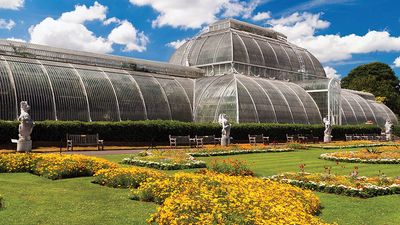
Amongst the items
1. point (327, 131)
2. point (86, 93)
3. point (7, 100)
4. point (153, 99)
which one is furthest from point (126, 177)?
point (327, 131)

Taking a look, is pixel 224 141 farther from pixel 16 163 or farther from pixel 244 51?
pixel 244 51

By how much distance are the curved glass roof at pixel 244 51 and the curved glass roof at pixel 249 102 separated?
21.4ft

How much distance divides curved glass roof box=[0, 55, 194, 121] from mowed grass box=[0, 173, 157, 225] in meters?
22.4

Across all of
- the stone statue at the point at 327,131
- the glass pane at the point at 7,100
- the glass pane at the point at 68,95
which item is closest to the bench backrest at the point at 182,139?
the glass pane at the point at 68,95

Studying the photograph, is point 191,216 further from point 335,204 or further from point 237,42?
point 237,42

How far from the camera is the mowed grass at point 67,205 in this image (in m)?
9.37

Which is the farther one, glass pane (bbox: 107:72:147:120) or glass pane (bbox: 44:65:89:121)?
glass pane (bbox: 107:72:147:120)

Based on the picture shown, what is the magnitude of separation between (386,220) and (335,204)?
2.04 meters

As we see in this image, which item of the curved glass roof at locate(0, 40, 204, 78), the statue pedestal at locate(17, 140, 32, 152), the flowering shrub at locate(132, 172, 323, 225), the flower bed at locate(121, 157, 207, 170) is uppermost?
the curved glass roof at locate(0, 40, 204, 78)

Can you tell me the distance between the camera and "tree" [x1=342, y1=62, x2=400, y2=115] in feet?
316

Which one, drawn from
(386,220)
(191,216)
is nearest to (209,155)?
(386,220)

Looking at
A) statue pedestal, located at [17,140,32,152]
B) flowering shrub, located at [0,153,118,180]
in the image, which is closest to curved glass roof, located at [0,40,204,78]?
statue pedestal, located at [17,140,32,152]

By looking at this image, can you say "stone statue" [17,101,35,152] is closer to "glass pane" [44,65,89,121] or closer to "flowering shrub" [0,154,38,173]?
"flowering shrub" [0,154,38,173]

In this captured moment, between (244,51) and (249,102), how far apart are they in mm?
15316
